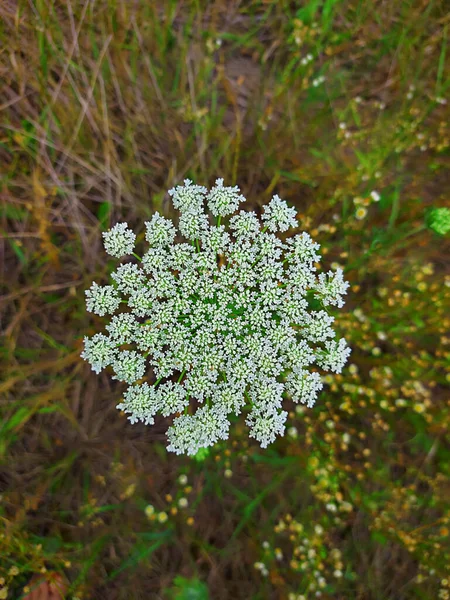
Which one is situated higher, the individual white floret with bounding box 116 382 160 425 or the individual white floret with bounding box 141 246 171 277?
the individual white floret with bounding box 141 246 171 277

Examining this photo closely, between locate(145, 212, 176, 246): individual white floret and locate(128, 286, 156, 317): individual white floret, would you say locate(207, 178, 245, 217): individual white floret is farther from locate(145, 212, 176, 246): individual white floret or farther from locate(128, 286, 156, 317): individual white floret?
locate(128, 286, 156, 317): individual white floret

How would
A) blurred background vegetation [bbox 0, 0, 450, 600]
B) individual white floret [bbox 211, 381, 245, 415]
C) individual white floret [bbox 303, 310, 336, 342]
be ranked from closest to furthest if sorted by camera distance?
1. individual white floret [bbox 211, 381, 245, 415]
2. individual white floret [bbox 303, 310, 336, 342]
3. blurred background vegetation [bbox 0, 0, 450, 600]

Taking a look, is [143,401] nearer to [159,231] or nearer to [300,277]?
[159,231]

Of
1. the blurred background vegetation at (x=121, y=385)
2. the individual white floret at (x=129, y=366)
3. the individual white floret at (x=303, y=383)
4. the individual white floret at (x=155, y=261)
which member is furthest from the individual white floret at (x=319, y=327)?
the blurred background vegetation at (x=121, y=385)

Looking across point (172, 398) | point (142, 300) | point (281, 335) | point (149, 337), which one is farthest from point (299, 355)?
point (142, 300)

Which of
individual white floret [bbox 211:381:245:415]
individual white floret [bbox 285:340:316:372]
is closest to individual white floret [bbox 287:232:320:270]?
individual white floret [bbox 285:340:316:372]

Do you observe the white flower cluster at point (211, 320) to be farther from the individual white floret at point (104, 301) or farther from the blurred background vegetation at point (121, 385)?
the blurred background vegetation at point (121, 385)

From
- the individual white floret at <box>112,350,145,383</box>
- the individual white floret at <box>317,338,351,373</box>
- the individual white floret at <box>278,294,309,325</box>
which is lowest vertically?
the individual white floret at <box>112,350,145,383</box>
